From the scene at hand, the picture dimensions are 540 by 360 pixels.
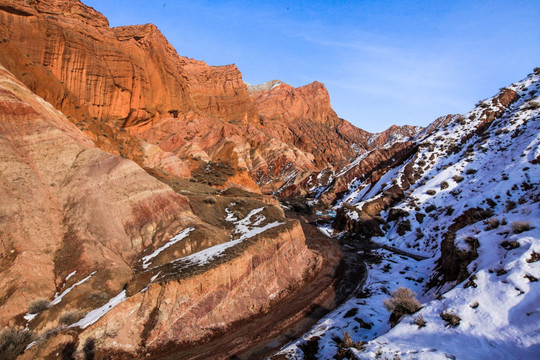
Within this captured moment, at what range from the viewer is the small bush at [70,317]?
46.6 ft

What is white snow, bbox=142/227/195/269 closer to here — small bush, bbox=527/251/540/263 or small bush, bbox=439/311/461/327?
small bush, bbox=439/311/461/327

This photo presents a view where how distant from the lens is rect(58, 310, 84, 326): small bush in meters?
14.2

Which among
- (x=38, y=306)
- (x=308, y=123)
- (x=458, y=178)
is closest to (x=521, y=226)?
(x=38, y=306)

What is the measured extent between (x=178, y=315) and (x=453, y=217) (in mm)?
30255

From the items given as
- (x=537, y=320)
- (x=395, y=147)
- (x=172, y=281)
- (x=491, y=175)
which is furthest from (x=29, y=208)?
(x=395, y=147)

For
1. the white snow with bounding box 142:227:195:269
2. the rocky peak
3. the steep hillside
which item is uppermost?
the rocky peak

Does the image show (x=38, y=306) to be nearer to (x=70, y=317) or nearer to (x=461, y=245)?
(x=70, y=317)

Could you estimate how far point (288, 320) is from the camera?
18.4 metres

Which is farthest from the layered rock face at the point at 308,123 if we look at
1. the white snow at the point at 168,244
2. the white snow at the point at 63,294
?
the white snow at the point at 63,294

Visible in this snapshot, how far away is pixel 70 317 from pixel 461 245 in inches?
826

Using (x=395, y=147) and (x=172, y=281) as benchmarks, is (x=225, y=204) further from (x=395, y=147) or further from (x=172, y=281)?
(x=395, y=147)

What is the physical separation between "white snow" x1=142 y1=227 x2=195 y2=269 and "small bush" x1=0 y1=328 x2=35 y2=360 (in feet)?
22.3

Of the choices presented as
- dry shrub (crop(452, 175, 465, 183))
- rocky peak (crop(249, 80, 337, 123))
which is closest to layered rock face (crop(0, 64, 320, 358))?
dry shrub (crop(452, 175, 465, 183))

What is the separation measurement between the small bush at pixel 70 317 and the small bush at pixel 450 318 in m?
16.9
